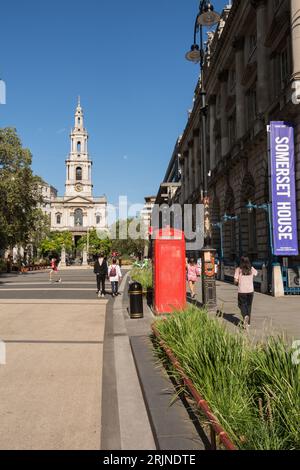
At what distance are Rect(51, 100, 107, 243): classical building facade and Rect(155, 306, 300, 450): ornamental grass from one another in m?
123

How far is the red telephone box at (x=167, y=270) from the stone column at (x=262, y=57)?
15.3 metres

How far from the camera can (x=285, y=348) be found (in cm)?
466

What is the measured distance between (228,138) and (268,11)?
1178cm

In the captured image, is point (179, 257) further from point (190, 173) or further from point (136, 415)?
point (190, 173)

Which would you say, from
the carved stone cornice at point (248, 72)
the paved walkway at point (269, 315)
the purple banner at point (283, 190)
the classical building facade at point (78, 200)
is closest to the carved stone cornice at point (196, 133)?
the carved stone cornice at point (248, 72)

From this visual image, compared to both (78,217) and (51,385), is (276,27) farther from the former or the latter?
(78,217)

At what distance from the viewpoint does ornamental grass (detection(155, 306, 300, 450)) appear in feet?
10.8

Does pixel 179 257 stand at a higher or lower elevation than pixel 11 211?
lower

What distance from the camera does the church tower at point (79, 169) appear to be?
130750mm

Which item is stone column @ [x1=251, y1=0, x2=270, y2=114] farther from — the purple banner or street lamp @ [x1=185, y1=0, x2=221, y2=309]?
street lamp @ [x1=185, y1=0, x2=221, y2=309]

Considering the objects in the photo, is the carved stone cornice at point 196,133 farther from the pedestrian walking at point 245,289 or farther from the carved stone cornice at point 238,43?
the pedestrian walking at point 245,289

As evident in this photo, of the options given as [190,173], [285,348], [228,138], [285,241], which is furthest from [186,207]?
[285,348]

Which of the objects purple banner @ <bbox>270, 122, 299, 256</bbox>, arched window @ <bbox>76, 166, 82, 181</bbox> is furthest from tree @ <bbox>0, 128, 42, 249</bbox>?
arched window @ <bbox>76, 166, 82, 181</bbox>

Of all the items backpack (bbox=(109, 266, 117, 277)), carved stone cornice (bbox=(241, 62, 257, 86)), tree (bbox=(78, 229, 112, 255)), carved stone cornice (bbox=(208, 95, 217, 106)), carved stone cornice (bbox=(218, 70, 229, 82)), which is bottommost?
backpack (bbox=(109, 266, 117, 277))
